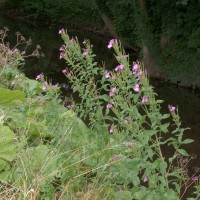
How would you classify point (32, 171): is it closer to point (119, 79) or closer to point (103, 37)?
point (119, 79)

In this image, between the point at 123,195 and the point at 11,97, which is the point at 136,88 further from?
the point at 11,97

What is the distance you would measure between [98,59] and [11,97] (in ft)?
44.8

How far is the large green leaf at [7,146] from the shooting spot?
140 inches

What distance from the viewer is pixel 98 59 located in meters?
18.1

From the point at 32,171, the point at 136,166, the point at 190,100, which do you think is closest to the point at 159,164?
the point at 136,166

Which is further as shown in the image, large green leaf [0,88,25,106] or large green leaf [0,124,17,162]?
large green leaf [0,88,25,106]

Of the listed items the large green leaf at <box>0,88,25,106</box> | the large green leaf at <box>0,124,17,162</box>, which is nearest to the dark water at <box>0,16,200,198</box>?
the large green leaf at <box>0,88,25,106</box>

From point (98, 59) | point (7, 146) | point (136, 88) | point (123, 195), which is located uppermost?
point (136, 88)

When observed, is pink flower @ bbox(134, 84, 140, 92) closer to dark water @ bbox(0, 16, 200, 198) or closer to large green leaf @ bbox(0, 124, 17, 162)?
large green leaf @ bbox(0, 124, 17, 162)

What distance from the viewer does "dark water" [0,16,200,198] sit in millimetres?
10992

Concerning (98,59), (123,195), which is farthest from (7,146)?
(98,59)

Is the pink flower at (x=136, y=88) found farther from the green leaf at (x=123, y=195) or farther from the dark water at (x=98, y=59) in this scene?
the dark water at (x=98, y=59)

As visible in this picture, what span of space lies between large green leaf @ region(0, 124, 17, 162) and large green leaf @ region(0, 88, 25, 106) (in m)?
0.83

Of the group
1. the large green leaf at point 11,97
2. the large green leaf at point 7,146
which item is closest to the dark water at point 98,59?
the large green leaf at point 11,97
